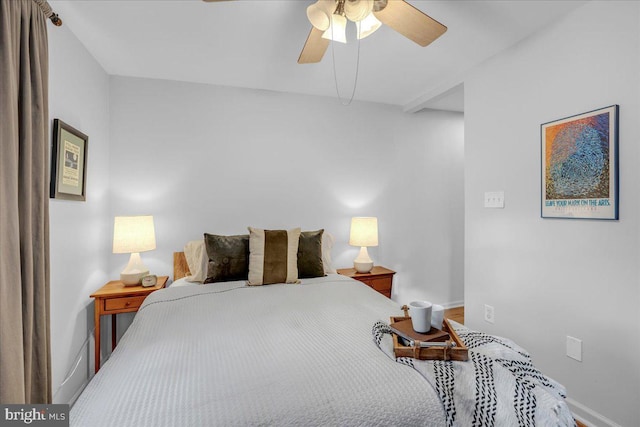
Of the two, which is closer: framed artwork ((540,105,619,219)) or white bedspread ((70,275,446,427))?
white bedspread ((70,275,446,427))

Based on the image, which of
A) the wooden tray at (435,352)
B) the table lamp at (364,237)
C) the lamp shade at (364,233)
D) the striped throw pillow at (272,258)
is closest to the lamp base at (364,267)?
the table lamp at (364,237)

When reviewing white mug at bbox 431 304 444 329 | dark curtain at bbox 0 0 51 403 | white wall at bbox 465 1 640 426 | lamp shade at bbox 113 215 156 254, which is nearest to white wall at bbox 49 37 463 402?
lamp shade at bbox 113 215 156 254

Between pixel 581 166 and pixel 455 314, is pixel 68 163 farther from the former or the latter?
pixel 455 314

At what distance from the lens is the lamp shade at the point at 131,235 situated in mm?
2305

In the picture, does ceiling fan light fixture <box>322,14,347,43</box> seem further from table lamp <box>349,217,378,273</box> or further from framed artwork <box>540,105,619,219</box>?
table lamp <box>349,217,378,273</box>

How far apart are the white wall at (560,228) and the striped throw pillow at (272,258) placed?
154 cm

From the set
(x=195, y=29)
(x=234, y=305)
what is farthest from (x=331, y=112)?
(x=234, y=305)

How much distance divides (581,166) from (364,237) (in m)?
1.73

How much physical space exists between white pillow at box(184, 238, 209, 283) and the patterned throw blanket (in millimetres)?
1750

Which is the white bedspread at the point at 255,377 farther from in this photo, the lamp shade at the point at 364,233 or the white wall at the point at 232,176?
the lamp shade at the point at 364,233

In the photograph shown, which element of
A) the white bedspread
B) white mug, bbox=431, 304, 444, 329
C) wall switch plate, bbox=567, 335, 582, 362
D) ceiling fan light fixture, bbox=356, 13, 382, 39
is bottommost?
wall switch plate, bbox=567, 335, 582, 362

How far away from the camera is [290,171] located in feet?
10.2

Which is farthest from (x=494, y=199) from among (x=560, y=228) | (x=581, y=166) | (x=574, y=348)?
(x=574, y=348)

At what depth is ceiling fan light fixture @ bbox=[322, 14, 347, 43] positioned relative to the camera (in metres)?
1.51
